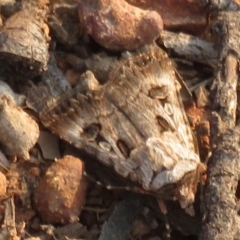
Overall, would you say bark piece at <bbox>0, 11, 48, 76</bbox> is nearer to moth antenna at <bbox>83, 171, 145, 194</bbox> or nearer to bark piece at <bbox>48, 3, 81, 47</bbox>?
bark piece at <bbox>48, 3, 81, 47</bbox>

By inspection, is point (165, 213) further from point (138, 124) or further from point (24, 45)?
point (24, 45)

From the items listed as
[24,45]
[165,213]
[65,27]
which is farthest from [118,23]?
[165,213]

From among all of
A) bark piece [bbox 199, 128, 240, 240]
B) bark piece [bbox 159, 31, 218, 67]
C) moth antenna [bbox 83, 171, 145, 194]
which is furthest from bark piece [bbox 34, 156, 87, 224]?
bark piece [bbox 159, 31, 218, 67]

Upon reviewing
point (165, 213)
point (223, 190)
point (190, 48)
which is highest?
point (190, 48)

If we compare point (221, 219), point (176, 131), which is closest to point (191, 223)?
point (221, 219)

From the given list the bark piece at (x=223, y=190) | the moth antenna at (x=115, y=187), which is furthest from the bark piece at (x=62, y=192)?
A: the bark piece at (x=223, y=190)

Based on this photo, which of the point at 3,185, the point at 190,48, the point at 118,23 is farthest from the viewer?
the point at 190,48

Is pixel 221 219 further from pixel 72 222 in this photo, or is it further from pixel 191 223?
pixel 72 222
